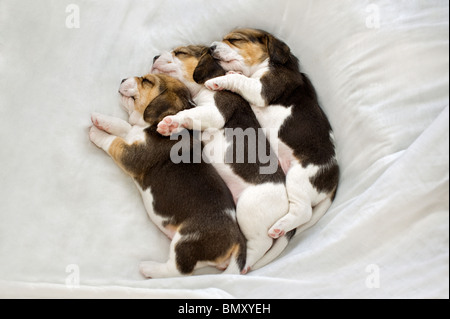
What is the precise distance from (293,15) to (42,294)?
201 centimetres

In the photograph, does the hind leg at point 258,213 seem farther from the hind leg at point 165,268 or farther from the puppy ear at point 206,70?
the puppy ear at point 206,70

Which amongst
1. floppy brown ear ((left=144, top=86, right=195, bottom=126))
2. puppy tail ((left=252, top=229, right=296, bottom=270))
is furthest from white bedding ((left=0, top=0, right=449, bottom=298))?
floppy brown ear ((left=144, top=86, right=195, bottom=126))

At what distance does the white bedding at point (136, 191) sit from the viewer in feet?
7.31

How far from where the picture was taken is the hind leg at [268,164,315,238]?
2525 mm

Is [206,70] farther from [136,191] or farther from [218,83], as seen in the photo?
[136,191]

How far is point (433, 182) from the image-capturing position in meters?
2.18

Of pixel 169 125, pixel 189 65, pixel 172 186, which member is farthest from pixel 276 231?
pixel 189 65

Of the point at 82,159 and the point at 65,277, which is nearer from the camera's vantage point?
the point at 65,277

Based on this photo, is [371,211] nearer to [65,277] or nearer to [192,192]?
[192,192]

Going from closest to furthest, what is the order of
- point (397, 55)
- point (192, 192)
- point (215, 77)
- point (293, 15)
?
point (192, 192) < point (397, 55) < point (215, 77) < point (293, 15)

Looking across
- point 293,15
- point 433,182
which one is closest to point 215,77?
Result: point 293,15

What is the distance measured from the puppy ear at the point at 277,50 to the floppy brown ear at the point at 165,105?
0.53 meters

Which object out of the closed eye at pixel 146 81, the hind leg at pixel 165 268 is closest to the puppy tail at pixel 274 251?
the hind leg at pixel 165 268

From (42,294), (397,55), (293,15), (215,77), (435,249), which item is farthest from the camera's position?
(293,15)
